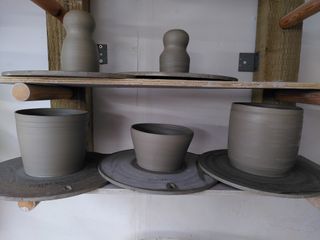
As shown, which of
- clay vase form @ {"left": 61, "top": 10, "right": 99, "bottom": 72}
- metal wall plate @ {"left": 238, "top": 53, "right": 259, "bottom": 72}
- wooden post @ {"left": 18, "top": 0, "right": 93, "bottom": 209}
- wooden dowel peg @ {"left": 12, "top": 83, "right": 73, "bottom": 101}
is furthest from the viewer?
metal wall plate @ {"left": 238, "top": 53, "right": 259, "bottom": 72}

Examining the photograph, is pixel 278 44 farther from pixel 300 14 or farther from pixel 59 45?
pixel 59 45

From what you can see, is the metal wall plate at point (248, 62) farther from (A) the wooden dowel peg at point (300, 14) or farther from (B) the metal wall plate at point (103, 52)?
(B) the metal wall plate at point (103, 52)

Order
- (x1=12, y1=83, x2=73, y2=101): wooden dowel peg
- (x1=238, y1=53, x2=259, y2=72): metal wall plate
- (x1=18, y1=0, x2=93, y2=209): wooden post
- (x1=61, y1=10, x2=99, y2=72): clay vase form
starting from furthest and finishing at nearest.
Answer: (x1=238, y1=53, x2=259, y2=72): metal wall plate, (x1=18, y1=0, x2=93, y2=209): wooden post, (x1=61, y1=10, x2=99, y2=72): clay vase form, (x1=12, y1=83, x2=73, y2=101): wooden dowel peg

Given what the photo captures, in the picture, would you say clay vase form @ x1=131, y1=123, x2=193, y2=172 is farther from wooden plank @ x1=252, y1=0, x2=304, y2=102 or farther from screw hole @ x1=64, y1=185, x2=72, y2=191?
wooden plank @ x1=252, y1=0, x2=304, y2=102

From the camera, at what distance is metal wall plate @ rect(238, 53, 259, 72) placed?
855 mm

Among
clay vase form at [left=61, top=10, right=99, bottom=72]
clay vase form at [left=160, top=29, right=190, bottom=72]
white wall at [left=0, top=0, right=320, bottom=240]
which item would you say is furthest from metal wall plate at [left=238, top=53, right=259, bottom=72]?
clay vase form at [left=61, top=10, right=99, bottom=72]

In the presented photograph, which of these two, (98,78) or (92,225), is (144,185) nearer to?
(98,78)

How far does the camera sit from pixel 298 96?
0.66m

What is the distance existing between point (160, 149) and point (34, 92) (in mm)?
327

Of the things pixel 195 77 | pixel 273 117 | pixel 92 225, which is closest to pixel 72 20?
pixel 195 77

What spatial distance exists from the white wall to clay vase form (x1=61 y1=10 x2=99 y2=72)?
0.22 metres

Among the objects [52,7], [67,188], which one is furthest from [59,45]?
[67,188]

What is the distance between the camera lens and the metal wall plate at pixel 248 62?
0.86 metres

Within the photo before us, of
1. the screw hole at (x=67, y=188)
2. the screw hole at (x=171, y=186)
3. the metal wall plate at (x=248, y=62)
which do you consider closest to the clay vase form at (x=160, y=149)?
the screw hole at (x=171, y=186)
